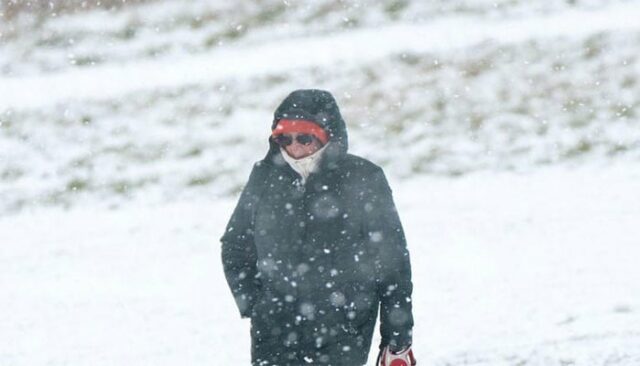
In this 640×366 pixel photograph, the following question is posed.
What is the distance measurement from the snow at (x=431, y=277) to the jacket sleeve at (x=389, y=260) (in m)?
2.41

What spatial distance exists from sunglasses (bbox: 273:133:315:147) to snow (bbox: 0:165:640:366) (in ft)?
9.15

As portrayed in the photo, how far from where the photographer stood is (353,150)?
10133 mm

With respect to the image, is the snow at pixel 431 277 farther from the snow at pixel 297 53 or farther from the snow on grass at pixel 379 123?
the snow at pixel 297 53

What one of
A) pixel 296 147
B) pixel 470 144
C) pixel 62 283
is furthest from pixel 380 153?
pixel 296 147

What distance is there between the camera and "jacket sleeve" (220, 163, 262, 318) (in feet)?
11.9

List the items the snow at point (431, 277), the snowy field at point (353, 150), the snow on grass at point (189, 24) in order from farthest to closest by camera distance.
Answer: the snow on grass at point (189, 24) → the snowy field at point (353, 150) → the snow at point (431, 277)

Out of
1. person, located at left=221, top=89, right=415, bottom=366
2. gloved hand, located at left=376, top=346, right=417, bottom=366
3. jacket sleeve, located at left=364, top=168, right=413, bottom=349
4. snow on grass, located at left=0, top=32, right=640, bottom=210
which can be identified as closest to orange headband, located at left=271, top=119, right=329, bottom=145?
person, located at left=221, top=89, right=415, bottom=366

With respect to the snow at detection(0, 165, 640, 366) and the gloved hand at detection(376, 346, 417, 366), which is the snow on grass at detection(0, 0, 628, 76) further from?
the gloved hand at detection(376, 346, 417, 366)

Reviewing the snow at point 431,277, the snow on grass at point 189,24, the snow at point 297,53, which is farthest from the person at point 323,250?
the snow on grass at point 189,24

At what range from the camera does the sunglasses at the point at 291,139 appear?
3426 mm

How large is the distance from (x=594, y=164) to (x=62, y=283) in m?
4.80

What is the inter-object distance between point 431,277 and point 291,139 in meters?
3.97

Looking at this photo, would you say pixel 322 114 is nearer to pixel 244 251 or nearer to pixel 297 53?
pixel 244 251

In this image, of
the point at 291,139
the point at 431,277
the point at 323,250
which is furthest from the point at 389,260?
the point at 431,277
